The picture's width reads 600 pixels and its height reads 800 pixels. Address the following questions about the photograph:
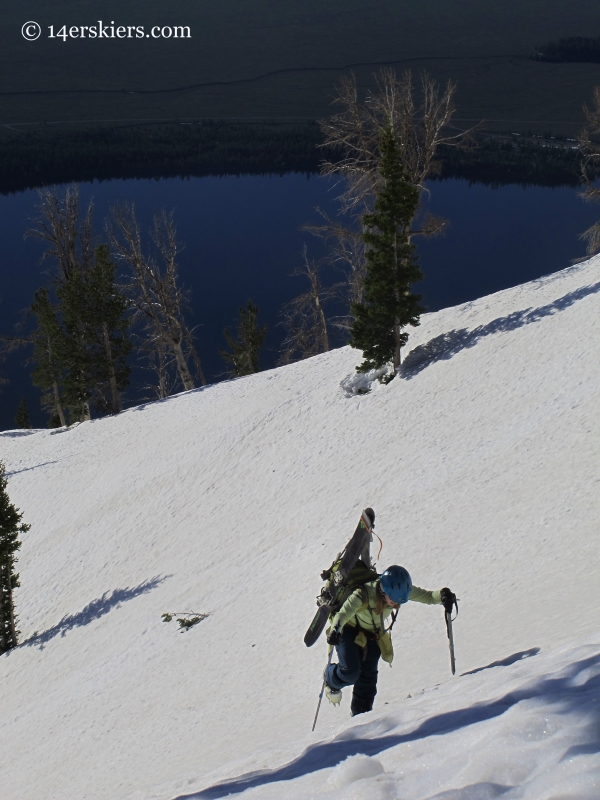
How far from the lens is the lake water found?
95650 millimetres

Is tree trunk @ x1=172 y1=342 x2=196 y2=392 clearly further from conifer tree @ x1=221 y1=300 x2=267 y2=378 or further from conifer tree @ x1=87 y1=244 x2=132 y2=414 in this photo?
conifer tree @ x1=221 y1=300 x2=267 y2=378

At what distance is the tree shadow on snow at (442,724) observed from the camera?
4152 mm

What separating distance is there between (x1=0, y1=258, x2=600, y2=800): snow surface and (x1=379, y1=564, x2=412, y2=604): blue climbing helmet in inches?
35.0

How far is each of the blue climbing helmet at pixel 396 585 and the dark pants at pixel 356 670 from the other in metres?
0.68

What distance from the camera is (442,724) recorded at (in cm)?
469

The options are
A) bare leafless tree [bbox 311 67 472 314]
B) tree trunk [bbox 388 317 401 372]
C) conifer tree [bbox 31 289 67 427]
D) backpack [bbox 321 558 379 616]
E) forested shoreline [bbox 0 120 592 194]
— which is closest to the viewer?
backpack [bbox 321 558 379 616]

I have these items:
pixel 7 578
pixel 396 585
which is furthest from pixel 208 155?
pixel 396 585

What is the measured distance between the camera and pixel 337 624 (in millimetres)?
6355

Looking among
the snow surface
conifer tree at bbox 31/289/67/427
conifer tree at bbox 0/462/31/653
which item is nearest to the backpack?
the snow surface

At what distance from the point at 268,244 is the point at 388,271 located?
9961cm

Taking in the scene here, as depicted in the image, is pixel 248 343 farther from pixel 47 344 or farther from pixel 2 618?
pixel 2 618

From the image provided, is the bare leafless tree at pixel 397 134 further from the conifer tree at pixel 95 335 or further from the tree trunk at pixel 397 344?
the conifer tree at pixel 95 335

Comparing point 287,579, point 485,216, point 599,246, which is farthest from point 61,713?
point 485,216

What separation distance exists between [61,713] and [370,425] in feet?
36.9
